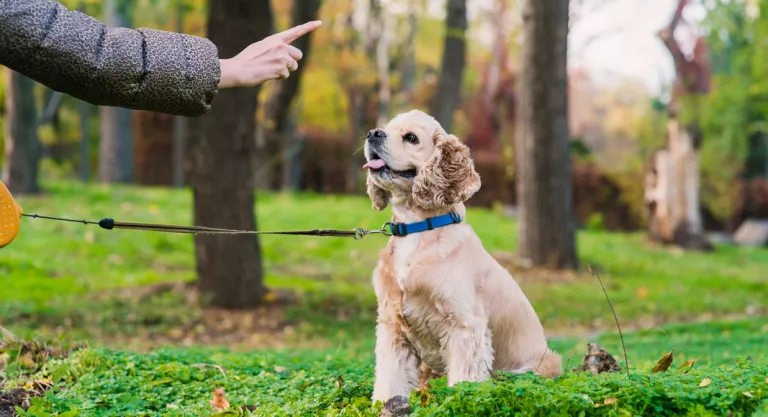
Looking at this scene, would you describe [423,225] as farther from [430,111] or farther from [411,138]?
[430,111]

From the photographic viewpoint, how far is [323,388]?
15.8 feet

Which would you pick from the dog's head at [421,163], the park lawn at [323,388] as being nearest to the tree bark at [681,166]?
the park lawn at [323,388]

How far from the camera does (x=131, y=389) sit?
190 inches

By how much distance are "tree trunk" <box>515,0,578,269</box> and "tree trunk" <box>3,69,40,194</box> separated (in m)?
10.1

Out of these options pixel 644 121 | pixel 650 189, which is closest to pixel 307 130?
pixel 644 121

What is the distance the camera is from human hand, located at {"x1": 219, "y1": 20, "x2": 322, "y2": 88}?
3664 mm

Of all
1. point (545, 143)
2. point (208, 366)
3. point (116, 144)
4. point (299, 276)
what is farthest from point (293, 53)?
point (116, 144)

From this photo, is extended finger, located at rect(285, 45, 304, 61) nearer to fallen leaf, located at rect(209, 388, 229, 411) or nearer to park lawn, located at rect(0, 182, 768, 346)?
fallen leaf, located at rect(209, 388, 229, 411)

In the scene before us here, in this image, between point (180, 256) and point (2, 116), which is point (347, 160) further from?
point (180, 256)

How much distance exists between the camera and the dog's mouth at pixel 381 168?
14.3 feet

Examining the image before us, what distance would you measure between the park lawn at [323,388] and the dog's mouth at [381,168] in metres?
1.09

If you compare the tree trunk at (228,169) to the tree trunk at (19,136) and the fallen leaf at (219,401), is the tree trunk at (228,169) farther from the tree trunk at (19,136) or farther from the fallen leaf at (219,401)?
the tree trunk at (19,136)

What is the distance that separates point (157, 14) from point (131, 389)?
24.2 m

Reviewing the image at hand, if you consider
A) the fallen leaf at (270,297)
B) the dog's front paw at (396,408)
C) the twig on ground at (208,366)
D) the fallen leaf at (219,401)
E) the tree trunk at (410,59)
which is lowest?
the fallen leaf at (270,297)
